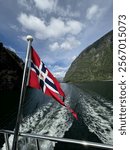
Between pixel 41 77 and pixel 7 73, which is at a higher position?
pixel 7 73

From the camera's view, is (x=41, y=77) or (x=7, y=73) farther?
(x=7, y=73)

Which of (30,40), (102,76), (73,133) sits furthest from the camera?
(102,76)

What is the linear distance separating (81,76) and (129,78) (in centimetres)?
19333

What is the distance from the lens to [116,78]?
177 centimetres

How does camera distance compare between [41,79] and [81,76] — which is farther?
[81,76]

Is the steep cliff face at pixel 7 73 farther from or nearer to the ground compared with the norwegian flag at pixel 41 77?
farther from the ground

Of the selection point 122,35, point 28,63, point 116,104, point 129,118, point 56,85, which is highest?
point 122,35

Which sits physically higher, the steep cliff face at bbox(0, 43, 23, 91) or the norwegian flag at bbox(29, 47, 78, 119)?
the steep cliff face at bbox(0, 43, 23, 91)

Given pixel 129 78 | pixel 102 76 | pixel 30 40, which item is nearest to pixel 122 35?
pixel 129 78

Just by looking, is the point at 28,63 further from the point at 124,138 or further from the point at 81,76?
the point at 81,76

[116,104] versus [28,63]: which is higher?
[28,63]

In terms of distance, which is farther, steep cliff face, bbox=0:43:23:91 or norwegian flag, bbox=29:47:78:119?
steep cliff face, bbox=0:43:23:91

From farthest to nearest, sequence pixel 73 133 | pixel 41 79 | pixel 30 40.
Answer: pixel 73 133
pixel 41 79
pixel 30 40

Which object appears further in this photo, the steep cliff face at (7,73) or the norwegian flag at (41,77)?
the steep cliff face at (7,73)
